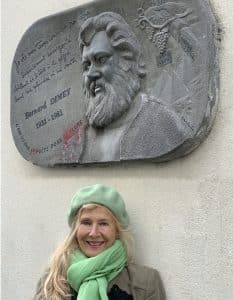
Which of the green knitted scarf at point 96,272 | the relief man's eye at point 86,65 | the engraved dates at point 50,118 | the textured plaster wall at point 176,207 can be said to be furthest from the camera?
the engraved dates at point 50,118

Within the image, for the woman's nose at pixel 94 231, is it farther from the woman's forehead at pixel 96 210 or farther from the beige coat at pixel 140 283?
the beige coat at pixel 140 283

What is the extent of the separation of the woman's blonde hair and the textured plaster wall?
103mm

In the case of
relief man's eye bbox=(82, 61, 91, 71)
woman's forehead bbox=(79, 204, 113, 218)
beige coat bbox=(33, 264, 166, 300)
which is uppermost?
relief man's eye bbox=(82, 61, 91, 71)

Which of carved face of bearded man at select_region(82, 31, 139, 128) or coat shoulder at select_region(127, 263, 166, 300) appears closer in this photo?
coat shoulder at select_region(127, 263, 166, 300)

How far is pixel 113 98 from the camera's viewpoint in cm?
303

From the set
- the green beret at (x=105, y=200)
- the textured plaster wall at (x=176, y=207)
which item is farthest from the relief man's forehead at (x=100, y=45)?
the green beret at (x=105, y=200)

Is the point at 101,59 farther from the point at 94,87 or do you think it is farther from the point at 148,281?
the point at 148,281

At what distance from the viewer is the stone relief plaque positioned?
2.69 m

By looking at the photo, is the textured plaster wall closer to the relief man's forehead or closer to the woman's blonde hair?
the woman's blonde hair

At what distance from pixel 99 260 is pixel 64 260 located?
0.22 meters

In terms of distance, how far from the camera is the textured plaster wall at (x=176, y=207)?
2.65 metres

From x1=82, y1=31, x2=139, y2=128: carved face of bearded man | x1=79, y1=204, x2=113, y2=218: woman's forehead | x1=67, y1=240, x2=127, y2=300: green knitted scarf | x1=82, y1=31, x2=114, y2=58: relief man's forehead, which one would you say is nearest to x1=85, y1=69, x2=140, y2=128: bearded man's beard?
x1=82, y1=31, x2=139, y2=128: carved face of bearded man

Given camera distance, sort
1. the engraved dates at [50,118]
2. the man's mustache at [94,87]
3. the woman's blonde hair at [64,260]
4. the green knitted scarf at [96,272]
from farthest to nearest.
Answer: the engraved dates at [50,118] → the man's mustache at [94,87] → the woman's blonde hair at [64,260] → the green knitted scarf at [96,272]

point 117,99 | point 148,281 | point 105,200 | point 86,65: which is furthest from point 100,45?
point 148,281
